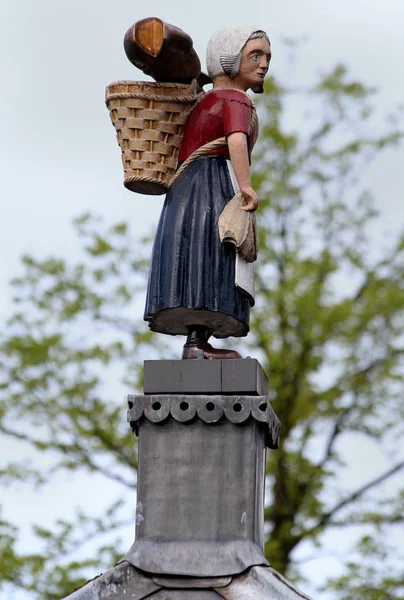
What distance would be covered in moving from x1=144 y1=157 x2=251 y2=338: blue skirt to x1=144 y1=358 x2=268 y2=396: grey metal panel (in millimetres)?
237

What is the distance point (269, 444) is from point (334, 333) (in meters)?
6.74

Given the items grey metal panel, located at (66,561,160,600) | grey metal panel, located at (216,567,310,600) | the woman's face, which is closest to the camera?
grey metal panel, located at (216,567,310,600)

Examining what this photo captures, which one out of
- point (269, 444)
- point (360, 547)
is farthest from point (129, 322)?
point (269, 444)

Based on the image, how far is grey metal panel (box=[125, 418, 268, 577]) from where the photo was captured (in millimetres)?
6484

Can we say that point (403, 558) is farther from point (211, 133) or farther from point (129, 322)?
point (211, 133)

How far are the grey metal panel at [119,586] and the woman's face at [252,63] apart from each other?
93.0 inches

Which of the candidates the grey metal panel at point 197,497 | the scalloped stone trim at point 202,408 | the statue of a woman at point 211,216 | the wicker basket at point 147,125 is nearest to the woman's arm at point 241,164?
the statue of a woman at point 211,216

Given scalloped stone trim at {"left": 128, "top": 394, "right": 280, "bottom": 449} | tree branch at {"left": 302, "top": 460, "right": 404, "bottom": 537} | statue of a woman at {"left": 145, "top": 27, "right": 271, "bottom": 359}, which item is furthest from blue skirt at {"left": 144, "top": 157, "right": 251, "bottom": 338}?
tree branch at {"left": 302, "top": 460, "right": 404, "bottom": 537}

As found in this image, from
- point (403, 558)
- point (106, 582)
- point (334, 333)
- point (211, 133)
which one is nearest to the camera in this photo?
point (106, 582)

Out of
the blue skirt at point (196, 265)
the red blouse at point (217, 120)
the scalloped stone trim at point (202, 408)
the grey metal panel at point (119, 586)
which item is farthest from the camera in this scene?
the red blouse at point (217, 120)

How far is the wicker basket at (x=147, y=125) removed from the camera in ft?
Answer: 22.7

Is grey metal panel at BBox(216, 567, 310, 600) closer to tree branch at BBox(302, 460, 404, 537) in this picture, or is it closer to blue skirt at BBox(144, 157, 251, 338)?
blue skirt at BBox(144, 157, 251, 338)

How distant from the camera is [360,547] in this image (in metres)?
12.8

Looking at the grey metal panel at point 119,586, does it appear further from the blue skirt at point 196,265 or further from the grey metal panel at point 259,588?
the blue skirt at point 196,265
